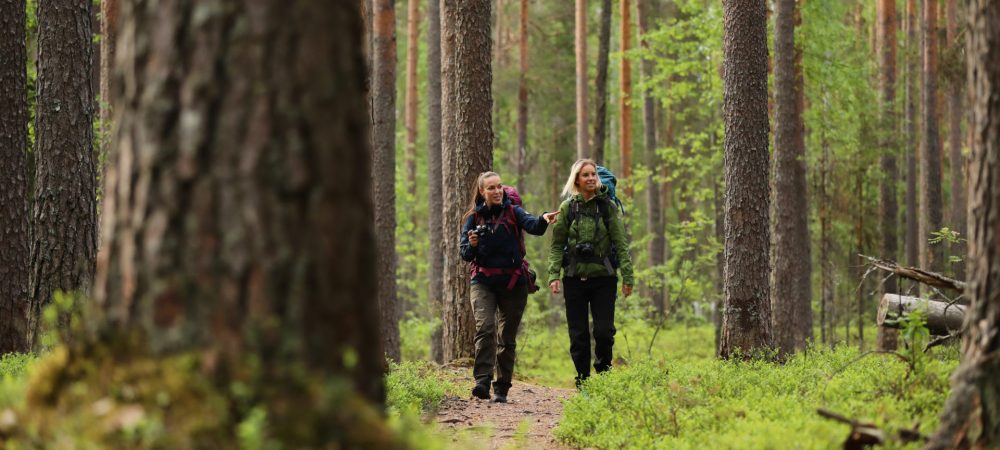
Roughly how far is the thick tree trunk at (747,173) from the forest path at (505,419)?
7.56ft

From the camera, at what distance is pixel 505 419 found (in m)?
8.05

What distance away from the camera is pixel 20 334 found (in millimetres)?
9430

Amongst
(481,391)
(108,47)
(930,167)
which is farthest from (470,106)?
(930,167)

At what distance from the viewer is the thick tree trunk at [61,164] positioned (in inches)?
349

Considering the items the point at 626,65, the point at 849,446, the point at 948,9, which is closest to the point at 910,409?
the point at 849,446

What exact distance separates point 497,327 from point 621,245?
5.07 ft

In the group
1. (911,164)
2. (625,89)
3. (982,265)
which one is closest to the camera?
(982,265)

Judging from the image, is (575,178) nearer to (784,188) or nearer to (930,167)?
(784,188)

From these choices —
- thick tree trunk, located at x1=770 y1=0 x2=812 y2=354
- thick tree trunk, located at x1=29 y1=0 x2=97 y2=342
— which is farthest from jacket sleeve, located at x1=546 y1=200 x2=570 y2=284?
thick tree trunk, located at x1=770 y1=0 x2=812 y2=354

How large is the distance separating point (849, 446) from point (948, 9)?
25378mm

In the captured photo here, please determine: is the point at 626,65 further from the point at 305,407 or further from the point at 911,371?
the point at 305,407

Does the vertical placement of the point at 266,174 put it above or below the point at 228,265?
above

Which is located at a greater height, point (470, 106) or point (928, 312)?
point (470, 106)

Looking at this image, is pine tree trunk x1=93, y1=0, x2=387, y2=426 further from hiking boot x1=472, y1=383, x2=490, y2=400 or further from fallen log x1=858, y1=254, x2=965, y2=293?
hiking boot x1=472, y1=383, x2=490, y2=400
